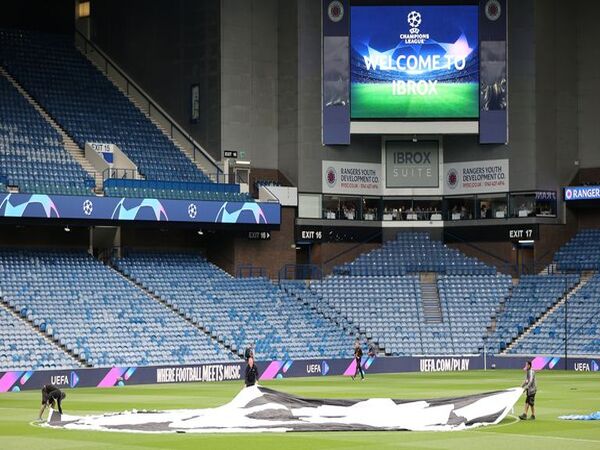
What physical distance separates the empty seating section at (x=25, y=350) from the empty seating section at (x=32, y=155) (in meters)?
7.66

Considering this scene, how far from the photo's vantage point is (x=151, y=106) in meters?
72.3

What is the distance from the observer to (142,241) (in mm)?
66688

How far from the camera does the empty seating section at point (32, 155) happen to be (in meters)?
60.8

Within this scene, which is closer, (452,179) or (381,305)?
(381,305)

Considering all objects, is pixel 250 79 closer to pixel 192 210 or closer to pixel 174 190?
pixel 174 190

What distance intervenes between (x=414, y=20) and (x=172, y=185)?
49.6 feet

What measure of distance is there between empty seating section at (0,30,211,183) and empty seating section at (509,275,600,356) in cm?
1786

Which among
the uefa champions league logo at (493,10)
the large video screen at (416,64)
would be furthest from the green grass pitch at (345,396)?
the uefa champions league logo at (493,10)

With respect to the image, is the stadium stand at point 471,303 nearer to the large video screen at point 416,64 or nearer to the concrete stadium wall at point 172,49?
the large video screen at point 416,64

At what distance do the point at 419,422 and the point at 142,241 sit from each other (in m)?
36.5

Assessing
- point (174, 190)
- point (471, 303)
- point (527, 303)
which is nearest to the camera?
point (174, 190)

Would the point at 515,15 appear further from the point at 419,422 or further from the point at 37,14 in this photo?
the point at 419,422

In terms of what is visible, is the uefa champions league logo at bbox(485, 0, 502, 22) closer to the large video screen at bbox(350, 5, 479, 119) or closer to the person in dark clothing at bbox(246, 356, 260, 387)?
the large video screen at bbox(350, 5, 479, 119)

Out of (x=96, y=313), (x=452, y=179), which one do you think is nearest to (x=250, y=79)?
(x=452, y=179)
